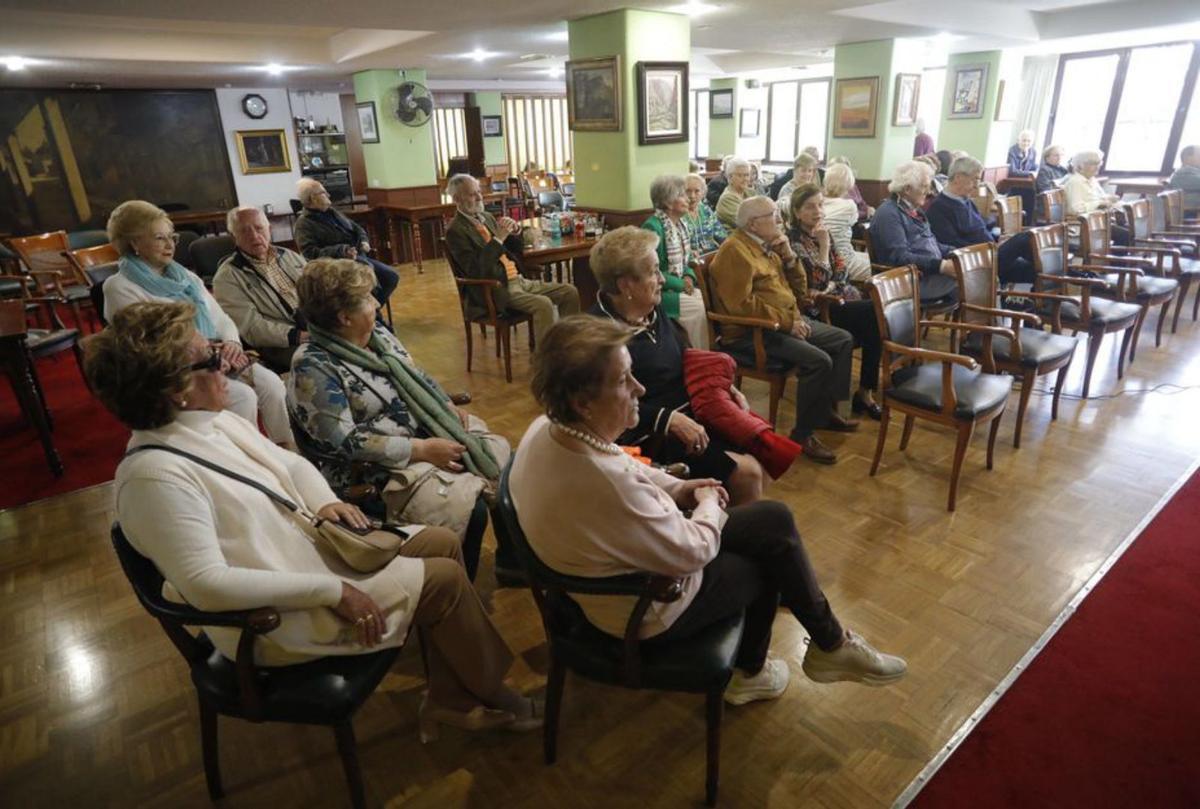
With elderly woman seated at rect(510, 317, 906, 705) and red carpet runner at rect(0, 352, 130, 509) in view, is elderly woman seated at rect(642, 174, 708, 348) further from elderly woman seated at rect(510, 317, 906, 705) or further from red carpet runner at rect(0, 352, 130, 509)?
red carpet runner at rect(0, 352, 130, 509)

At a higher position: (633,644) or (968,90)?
(968,90)

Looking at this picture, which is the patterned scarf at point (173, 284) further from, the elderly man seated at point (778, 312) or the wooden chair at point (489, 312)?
the elderly man seated at point (778, 312)

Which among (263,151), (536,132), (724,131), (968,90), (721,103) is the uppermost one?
(721,103)

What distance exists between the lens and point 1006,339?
3293 millimetres

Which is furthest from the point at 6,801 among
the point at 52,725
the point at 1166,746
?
the point at 1166,746

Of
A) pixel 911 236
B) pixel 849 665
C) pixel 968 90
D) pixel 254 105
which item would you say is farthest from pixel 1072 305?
pixel 254 105

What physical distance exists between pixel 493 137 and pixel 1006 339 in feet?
37.7

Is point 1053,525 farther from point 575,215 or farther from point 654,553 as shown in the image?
point 575,215

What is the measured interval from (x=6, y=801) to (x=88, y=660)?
510mm

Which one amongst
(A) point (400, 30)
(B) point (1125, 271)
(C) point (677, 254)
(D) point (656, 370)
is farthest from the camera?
(A) point (400, 30)

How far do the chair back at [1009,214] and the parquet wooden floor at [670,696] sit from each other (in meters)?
2.70

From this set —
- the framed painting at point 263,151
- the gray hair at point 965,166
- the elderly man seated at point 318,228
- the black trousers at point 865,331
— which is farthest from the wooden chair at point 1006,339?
the framed painting at point 263,151

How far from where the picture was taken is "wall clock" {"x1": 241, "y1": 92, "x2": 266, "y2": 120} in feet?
32.2

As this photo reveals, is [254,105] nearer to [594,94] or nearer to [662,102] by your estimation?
[594,94]
